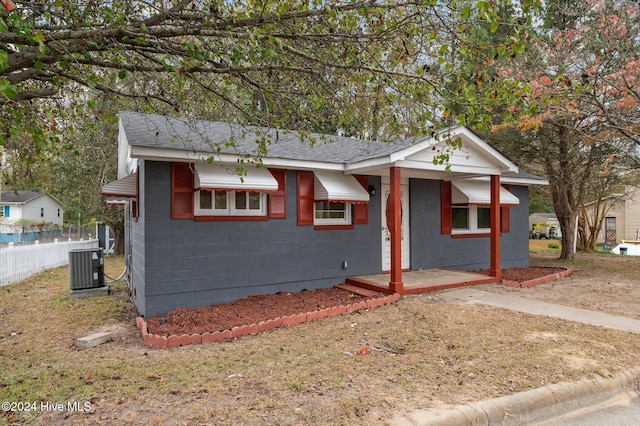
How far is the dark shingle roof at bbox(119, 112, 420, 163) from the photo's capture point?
21.0 ft

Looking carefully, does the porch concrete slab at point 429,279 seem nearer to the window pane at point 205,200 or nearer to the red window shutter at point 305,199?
the red window shutter at point 305,199

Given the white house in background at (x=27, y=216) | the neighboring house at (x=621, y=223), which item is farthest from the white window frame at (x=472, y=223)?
the white house in background at (x=27, y=216)

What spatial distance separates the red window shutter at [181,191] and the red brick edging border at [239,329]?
1937 mm

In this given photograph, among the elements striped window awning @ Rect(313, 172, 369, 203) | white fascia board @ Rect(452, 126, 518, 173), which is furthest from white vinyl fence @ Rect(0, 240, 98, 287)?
white fascia board @ Rect(452, 126, 518, 173)

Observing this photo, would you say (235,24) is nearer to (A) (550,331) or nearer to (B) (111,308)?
(A) (550,331)

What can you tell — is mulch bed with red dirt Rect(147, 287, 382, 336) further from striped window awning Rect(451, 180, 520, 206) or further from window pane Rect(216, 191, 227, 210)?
striped window awning Rect(451, 180, 520, 206)

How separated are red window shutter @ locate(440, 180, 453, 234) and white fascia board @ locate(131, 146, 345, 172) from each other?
3.82 meters

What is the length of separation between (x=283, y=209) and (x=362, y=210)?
7.02 ft

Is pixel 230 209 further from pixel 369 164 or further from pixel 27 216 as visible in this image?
pixel 27 216

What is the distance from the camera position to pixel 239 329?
545cm

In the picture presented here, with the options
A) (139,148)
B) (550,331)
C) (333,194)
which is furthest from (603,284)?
(139,148)

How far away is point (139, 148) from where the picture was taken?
19.7 ft

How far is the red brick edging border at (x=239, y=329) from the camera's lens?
16.8ft

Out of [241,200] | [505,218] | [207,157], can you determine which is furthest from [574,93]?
[207,157]
